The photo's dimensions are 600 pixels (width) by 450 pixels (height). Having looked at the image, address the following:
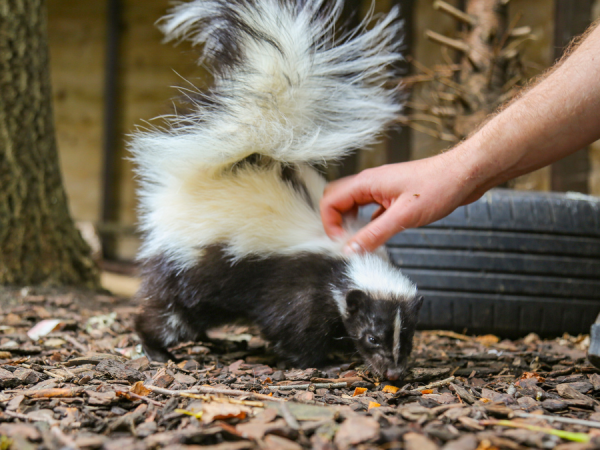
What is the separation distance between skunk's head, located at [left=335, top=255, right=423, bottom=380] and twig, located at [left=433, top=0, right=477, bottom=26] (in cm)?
235

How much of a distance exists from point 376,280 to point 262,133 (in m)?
1.02

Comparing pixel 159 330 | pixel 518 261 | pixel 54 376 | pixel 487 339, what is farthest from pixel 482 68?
pixel 54 376

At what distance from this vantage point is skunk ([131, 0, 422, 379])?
9.46 ft

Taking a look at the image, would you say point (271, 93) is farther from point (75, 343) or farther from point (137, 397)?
point (75, 343)

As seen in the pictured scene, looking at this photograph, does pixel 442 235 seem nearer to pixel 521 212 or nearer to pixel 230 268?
pixel 521 212

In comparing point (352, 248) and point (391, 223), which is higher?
point (391, 223)

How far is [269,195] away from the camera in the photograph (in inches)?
121

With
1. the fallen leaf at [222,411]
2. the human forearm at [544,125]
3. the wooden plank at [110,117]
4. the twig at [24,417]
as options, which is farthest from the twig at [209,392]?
the wooden plank at [110,117]

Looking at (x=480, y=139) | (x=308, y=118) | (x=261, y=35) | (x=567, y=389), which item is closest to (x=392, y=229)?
(x=480, y=139)

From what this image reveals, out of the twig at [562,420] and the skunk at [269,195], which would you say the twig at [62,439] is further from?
the twig at [562,420]

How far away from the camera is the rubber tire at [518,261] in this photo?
3.61 metres

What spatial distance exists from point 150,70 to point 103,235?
2.76 m

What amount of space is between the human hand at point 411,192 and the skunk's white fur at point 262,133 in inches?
11.8

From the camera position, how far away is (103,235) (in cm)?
860
